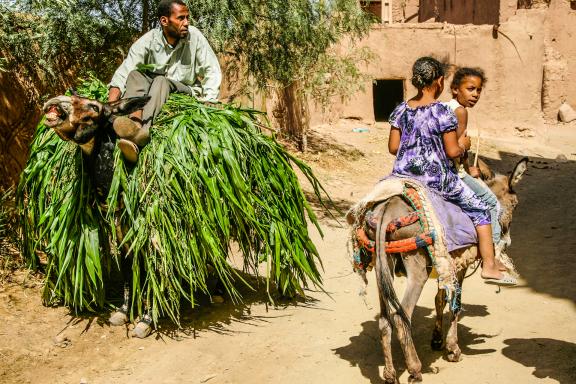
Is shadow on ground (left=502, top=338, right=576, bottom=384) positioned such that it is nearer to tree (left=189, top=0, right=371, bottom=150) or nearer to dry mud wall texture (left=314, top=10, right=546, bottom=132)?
tree (left=189, top=0, right=371, bottom=150)

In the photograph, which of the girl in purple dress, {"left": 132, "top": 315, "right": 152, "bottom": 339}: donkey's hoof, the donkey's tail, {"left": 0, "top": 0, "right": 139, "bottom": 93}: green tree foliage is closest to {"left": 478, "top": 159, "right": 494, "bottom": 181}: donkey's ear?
the girl in purple dress

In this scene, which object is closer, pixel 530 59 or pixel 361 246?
pixel 361 246

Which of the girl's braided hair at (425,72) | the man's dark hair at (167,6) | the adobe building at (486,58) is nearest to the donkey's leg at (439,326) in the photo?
the girl's braided hair at (425,72)

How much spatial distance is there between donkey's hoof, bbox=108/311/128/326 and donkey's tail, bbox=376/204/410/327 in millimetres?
2316

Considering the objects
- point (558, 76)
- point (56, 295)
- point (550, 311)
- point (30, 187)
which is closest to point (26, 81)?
point (30, 187)

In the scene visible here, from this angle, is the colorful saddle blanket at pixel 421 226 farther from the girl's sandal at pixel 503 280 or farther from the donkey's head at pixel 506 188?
the donkey's head at pixel 506 188

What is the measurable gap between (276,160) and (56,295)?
7.23 ft

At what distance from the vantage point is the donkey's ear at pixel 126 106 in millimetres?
4633

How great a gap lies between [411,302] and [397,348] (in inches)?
35.8

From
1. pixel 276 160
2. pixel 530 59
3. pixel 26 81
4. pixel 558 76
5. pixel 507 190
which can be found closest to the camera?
pixel 507 190

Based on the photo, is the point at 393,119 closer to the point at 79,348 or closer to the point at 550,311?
the point at 550,311

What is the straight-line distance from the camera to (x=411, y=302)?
3928 mm

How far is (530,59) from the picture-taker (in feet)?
53.8

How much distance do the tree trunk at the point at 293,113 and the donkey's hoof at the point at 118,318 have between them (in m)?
8.54
